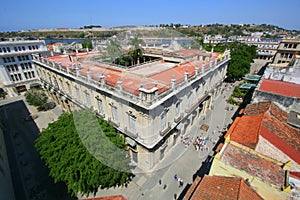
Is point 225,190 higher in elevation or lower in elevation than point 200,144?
higher

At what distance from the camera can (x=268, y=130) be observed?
48.4 ft

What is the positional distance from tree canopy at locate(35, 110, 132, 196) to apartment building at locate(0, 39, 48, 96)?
98.2 ft

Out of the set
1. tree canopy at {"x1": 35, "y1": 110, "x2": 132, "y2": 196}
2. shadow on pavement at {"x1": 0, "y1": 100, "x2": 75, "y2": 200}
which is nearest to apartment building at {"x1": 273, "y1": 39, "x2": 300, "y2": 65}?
tree canopy at {"x1": 35, "y1": 110, "x2": 132, "y2": 196}

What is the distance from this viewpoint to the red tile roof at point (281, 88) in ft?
65.4

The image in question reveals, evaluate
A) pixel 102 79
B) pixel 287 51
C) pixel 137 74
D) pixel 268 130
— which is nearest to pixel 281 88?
pixel 268 130

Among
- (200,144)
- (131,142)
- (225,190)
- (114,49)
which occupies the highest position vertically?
(114,49)

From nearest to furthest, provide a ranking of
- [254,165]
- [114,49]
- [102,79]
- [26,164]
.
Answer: [254,165] < [102,79] < [26,164] < [114,49]

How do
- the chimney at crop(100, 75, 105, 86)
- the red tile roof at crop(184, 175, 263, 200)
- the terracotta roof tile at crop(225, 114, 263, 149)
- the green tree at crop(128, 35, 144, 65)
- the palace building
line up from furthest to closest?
the green tree at crop(128, 35, 144, 65), the chimney at crop(100, 75, 105, 86), the terracotta roof tile at crop(225, 114, 263, 149), the palace building, the red tile roof at crop(184, 175, 263, 200)

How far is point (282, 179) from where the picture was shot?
9.74 meters

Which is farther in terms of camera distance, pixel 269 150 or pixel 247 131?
pixel 247 131

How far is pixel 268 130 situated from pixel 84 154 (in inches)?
661

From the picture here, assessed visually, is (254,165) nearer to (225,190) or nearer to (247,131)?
(225,190)

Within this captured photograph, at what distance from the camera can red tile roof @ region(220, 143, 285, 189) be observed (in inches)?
388

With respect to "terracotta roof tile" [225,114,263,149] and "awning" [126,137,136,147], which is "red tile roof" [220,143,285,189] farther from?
"awning" [126,137,136,147]
